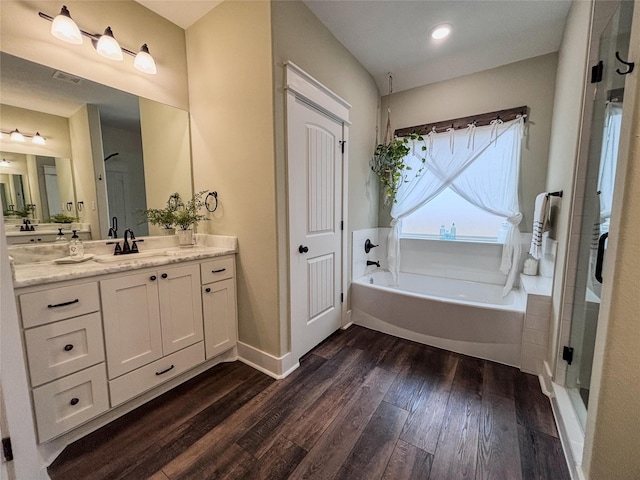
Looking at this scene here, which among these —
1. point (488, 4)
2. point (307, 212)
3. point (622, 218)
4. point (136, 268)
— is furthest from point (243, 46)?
point (622, 218)

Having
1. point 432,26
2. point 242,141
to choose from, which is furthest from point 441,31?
point 242,141

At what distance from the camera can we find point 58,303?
1166 mm

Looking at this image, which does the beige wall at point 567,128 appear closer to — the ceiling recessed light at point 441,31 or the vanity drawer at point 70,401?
the ceiling recessed light at point 441,31

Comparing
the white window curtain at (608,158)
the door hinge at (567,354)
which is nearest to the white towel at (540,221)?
the white window curtain at (608,158)

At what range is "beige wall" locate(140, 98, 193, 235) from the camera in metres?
2.00

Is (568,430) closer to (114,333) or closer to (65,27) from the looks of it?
(114,333)

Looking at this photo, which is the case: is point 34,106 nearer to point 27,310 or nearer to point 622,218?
point 27,310

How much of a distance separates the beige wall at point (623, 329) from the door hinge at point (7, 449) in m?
2.18

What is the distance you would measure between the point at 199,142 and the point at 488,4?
2.44 meters

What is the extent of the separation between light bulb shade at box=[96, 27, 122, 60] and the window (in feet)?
9.79

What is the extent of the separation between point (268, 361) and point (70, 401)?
3.48 ft

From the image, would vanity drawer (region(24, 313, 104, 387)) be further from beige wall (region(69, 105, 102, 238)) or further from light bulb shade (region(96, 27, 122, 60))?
light bulb shade (region(96, 27, 122, 60))

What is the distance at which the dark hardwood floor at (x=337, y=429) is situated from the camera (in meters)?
1.17

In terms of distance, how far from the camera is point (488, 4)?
1824 millimetres
